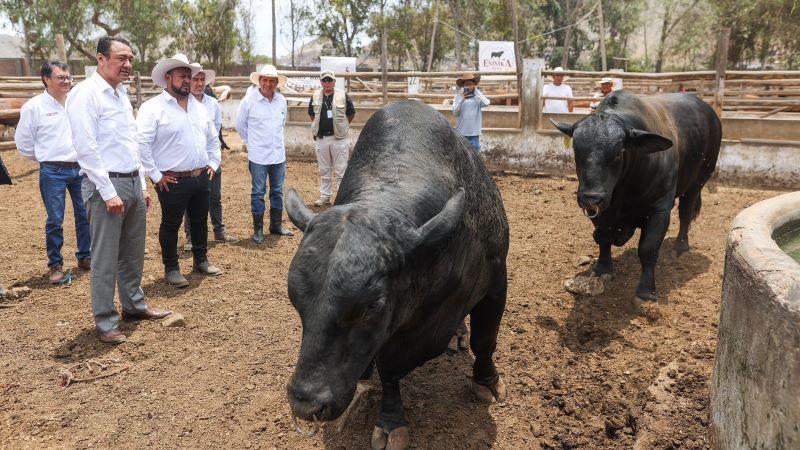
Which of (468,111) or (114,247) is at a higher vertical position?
(468,111)

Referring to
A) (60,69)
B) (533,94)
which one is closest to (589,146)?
(60,69)

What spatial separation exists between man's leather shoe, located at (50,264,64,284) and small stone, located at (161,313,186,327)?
1.69 metres

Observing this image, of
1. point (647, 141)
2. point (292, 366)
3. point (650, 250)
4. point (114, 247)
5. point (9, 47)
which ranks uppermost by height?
point (9, 47)

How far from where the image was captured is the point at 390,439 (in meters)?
3.02

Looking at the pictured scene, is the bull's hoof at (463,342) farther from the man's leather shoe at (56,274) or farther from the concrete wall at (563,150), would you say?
the concrete wall at (563,150)

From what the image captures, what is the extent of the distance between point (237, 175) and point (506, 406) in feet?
28.4

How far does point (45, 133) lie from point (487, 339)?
16.5ft

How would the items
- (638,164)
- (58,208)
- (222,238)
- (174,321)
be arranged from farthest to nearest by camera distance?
(222,238) → (58,208) → (638,164) → (174,321)

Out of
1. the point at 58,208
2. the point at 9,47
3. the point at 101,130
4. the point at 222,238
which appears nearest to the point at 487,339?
the point at 101,130

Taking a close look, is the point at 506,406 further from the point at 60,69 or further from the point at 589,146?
the point at 60,69

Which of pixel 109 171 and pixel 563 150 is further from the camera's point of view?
pixel 563 150

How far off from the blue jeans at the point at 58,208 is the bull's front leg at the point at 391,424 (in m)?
4.20

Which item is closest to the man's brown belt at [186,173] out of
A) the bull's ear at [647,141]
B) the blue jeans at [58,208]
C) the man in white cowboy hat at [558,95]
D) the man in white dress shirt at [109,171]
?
the man in white dress shirt at [109,171]

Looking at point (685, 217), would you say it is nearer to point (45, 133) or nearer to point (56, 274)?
point (56, 274)
